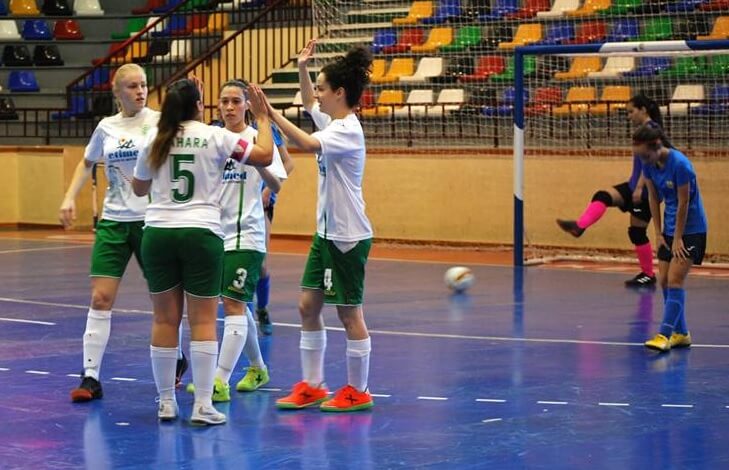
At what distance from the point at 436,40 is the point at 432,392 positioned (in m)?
14.2

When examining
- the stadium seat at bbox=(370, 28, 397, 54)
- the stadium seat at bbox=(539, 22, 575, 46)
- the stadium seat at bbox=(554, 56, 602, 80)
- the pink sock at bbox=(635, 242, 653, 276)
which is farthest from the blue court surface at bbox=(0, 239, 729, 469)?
the stadium seat at bbox=(370, 28, 397, 54)

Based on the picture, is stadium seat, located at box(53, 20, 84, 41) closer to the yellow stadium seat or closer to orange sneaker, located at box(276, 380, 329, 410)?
the yellow stadium seat

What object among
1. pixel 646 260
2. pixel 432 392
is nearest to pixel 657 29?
pixel 646 260

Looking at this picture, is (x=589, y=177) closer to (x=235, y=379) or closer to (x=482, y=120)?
(x=482, y=120)

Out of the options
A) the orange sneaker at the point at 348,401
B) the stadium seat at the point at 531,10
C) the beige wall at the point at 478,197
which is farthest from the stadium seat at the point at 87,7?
the orange sneaker at the point at 348,401

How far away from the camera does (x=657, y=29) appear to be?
20.3 m

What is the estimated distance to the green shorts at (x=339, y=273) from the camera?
8289mm

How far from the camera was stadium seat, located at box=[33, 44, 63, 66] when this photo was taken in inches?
1124

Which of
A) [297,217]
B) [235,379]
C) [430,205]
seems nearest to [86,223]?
[297,217]

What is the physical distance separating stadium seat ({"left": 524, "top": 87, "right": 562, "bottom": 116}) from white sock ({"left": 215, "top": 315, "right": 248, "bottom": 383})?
488 inches

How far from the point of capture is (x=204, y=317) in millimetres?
7824

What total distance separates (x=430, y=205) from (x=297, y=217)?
7.90 feet

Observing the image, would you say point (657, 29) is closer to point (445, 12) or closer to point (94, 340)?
point (445, 12)

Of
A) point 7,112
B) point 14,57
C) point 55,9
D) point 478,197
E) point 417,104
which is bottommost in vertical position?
point 478,197
